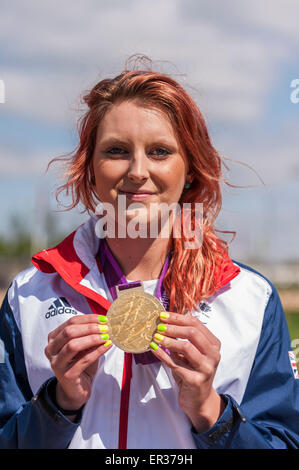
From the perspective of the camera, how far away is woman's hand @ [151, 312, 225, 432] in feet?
7.27

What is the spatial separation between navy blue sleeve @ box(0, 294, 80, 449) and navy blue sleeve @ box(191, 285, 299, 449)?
23.9 inches

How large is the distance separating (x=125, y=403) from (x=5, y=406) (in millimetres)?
578

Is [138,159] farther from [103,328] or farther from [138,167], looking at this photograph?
[103,328]

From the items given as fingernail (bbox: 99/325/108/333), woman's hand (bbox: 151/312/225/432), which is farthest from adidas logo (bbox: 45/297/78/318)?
woman's hand (bbox: 151/312/225/432)

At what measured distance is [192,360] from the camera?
2.21m

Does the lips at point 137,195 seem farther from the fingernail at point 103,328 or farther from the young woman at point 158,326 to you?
the fingernail at point 103,328

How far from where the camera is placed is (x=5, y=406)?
257 centimetres

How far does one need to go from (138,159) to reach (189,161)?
0.43 m

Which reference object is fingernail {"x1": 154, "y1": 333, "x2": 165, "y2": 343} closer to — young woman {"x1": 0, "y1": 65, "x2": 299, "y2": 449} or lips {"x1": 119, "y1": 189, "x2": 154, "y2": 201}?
Answer: young woman {"x1": 0, "y1": 65, "x2": 299, "y2": 449}

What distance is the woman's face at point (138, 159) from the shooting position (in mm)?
2537

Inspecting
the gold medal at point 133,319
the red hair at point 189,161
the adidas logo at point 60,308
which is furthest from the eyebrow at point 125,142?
the adidas logo at point 60,308

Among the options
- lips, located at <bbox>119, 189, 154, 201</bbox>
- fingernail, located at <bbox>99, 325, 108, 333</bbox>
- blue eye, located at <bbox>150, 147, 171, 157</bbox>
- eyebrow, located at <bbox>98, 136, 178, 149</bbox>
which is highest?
eyebrow, located at <bbox>98, 136, 178, 149</bbox>

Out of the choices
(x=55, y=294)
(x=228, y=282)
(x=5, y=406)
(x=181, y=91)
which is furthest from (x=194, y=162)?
(x=5, y=406)
